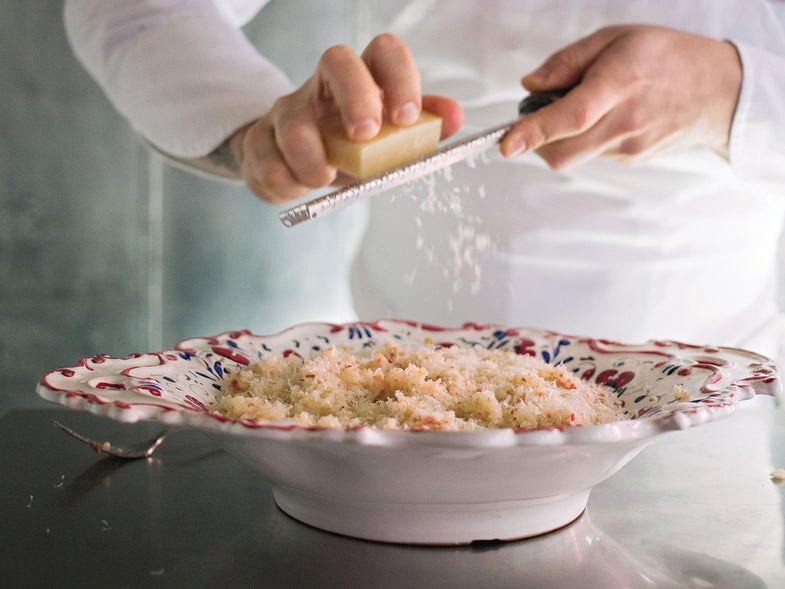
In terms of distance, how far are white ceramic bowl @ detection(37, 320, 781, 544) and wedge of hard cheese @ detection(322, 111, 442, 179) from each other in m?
0.20

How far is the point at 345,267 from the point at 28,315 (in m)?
0.79

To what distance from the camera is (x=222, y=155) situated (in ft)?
3.79

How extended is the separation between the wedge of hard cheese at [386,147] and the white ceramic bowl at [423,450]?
0.66 ft

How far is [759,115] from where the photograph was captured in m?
1.02

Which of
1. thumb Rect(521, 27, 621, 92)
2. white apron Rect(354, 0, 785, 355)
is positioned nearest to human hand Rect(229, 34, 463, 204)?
thumb Rect(521, 27, 621, 92)

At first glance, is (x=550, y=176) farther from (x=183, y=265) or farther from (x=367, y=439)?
(x=183, y=265)

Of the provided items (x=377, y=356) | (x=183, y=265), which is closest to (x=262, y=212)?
(x=183, y=265)

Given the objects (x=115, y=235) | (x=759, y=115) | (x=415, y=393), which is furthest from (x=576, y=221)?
(x=115, y=235)

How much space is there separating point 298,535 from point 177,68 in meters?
0.75

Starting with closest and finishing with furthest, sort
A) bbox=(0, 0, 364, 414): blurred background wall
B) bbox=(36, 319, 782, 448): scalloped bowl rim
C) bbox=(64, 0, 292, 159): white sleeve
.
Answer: bbox=(36, 319, 782, 448): scalloped bowl rim → bbox=(64, 0, 292, 159): white sleeve → bbox=(0, 0, 364, 414): blurred background wall

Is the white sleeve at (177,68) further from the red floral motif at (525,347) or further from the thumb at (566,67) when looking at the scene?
the red floral motif at (525,347)

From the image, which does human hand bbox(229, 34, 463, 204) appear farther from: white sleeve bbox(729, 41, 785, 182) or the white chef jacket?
white sleeve bbox(729, 41, 785, 182)

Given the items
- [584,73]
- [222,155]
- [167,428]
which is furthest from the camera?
[222,155]

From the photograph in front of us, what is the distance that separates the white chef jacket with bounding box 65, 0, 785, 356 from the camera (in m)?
1.17
